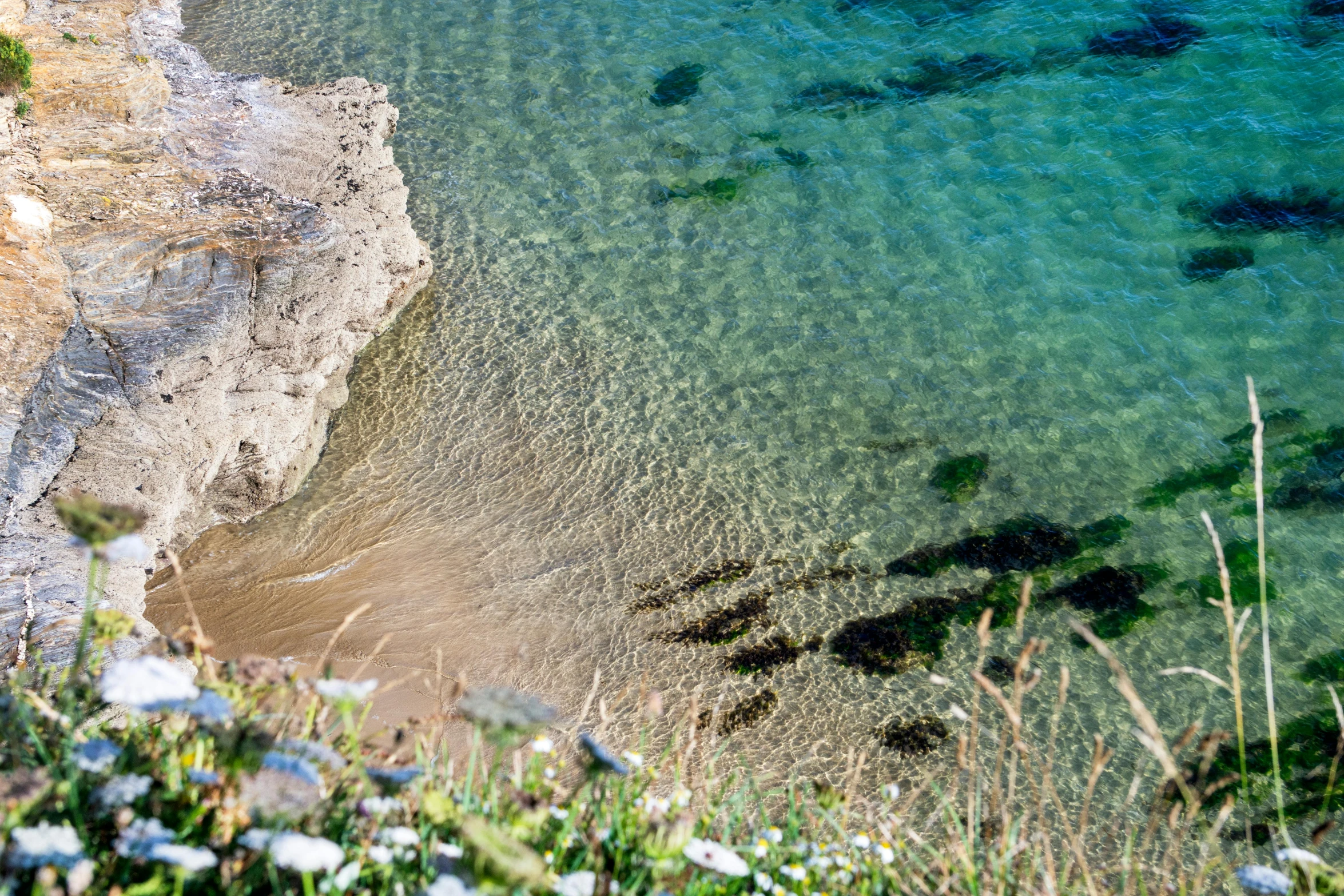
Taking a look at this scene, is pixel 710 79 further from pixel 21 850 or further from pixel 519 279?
pixel 21 850

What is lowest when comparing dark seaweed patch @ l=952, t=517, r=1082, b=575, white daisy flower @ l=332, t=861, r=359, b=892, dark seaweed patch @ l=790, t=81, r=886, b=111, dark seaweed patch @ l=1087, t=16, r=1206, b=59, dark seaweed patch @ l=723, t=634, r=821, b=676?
dark seaweed patch @ l=723, t=634, r=821, b=676

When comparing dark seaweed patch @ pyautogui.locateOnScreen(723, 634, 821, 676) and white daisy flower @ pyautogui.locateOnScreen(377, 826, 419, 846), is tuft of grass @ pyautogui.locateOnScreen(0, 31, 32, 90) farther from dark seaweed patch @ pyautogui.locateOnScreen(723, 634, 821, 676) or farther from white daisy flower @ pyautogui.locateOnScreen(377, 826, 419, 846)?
white daisy flower @ pyautogui.locateOnScreen(377, 826, 419, 846)

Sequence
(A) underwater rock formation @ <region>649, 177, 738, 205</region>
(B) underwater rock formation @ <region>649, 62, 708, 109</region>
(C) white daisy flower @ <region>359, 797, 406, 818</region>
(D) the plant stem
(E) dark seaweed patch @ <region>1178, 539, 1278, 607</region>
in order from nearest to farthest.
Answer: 1. (C) white daisy flower @ <region>359, 797, 406, 818</region>
2. (D) the plant stem
3. (E) dark seaweed patch @ <region>1178, 539, 1278, 607</region>
4. (A) underwater rock formation @ <region>649, 177, 738, 205</region>
5. (B) underwater rock formation @ <region>649, 62, 708, 109</region>

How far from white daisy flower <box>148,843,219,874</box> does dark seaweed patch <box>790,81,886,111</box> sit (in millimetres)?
9862

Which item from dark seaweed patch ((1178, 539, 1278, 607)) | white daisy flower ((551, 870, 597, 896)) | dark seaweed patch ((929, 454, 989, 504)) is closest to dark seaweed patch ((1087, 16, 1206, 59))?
dark seaweed patch ((929, 454, 989, 504))

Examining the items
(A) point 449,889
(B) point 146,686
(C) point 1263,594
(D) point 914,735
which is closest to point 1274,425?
(D) point 914,735

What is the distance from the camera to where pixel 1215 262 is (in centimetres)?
855

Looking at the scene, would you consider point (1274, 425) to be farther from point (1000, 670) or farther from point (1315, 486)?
point (1000, 670)

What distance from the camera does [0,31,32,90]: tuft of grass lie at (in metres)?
8.08

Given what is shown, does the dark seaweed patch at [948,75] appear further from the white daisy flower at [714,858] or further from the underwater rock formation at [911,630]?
the white daisy flower at [714,858]

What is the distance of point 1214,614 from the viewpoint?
5891 mm

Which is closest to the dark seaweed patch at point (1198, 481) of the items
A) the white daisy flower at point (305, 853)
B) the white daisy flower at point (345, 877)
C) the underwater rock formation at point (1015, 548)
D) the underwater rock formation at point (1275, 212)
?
the underwater rock formation at point (1015, 548)

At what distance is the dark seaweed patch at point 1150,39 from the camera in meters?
10.9

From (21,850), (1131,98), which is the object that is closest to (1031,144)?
(1131,98)
